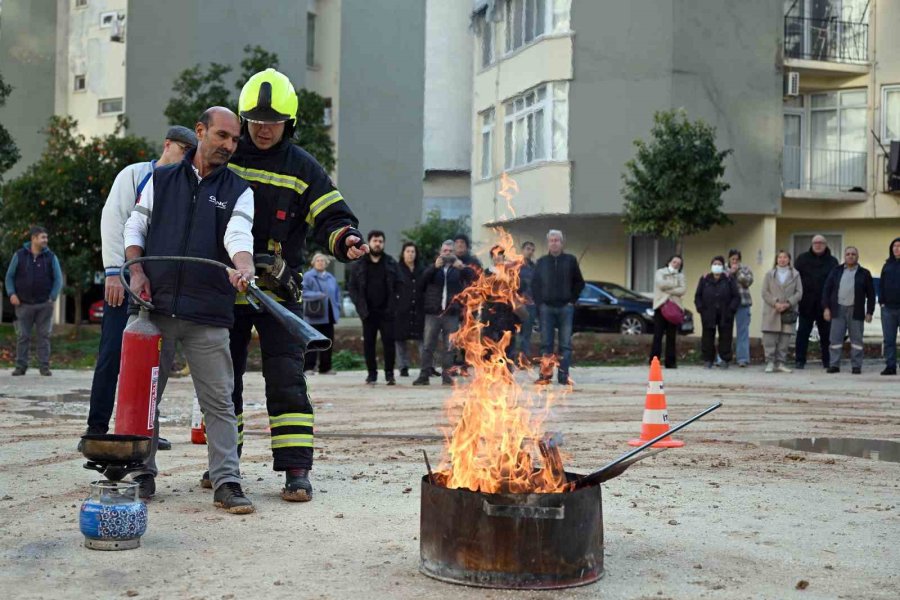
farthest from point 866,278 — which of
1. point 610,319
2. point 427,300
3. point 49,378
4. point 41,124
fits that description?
point 41,124

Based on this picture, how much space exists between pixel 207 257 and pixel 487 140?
33.3m

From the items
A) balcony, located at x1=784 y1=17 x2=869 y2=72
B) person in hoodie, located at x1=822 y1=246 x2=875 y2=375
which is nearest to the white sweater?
person in hoodie, located at x1=822 y1=246 x2=875 y2=375

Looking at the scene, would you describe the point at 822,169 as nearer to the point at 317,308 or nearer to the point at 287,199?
the point at 317,308

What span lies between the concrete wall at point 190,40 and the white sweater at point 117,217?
37136 mm

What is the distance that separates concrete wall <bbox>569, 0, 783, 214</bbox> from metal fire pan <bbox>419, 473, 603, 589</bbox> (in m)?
28.9

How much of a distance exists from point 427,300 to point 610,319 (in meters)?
13.1

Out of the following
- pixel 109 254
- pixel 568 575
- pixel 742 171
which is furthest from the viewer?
pixel 742 171

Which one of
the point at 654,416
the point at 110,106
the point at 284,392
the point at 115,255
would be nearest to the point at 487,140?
the point at 110,106

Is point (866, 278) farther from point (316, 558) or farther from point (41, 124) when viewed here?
point (41, 124)

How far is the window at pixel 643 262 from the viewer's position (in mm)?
36094

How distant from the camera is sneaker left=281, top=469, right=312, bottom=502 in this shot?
6.95 m

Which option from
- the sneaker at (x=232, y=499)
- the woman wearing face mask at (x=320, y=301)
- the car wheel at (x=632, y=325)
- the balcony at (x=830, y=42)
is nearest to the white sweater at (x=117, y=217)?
the sneaker at (x=232, y=499)

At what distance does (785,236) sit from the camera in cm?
3656

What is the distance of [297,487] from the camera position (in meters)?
6.99
